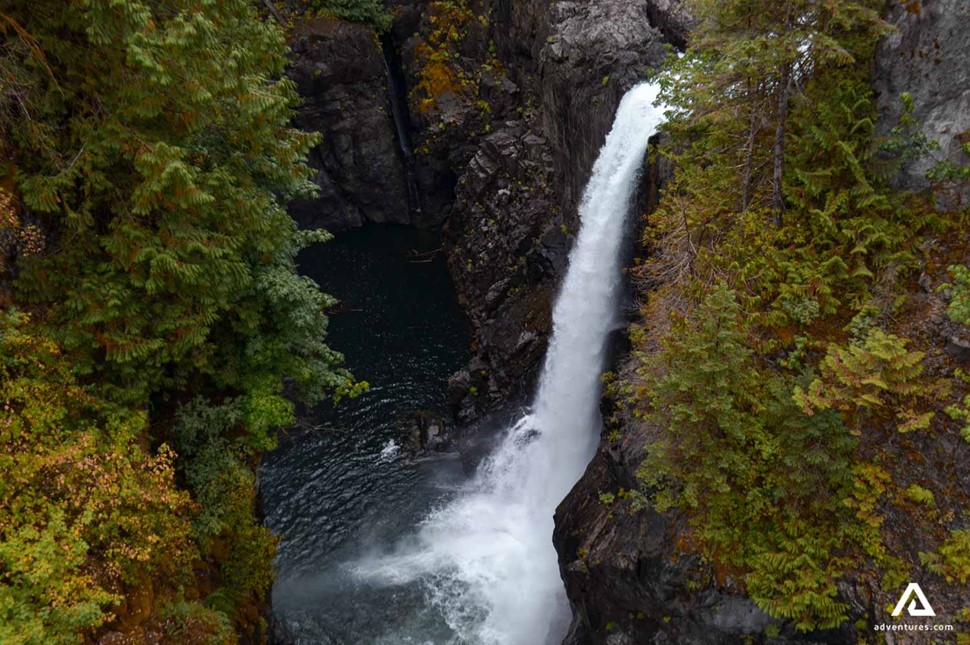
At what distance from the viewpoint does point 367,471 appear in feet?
76.1

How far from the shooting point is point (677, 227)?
15.2 meters

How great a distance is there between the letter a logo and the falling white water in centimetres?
968

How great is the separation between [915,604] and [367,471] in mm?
18370

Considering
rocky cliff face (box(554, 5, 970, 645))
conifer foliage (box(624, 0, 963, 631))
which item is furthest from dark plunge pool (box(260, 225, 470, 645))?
conifer foliage (box(624, 0, 963, 631))

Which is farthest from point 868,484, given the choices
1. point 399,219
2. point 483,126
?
point 399,219

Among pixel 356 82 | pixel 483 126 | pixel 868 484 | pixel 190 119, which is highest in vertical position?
pixel 356 82

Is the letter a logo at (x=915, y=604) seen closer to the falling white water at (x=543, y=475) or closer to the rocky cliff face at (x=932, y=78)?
the rocky cliff face at (x=932, y=78)

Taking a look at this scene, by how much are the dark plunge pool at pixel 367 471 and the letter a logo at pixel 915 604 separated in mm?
11856

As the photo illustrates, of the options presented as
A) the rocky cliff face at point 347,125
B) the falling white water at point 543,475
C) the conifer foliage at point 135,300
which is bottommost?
the falling white water at point 543,475

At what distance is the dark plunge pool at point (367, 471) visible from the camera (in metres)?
17.8

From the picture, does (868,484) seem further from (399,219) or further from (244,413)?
(399,219)

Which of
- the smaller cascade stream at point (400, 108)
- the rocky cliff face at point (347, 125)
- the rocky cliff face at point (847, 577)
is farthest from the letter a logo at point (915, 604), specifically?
the smaller cascade stream at point (400, 108)

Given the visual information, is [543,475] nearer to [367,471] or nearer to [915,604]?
[367,471]

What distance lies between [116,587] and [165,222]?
6.68 m
